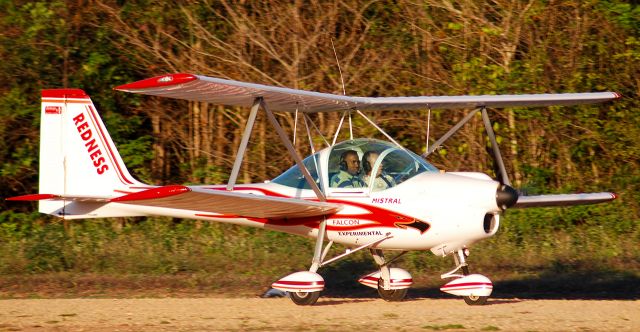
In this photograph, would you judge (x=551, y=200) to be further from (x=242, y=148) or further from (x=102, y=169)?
(x=102, y=169)

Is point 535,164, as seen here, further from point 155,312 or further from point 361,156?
point 155,312

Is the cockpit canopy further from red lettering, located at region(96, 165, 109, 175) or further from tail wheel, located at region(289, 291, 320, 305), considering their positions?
red lettering, located at region(96, 165, 109, 175)

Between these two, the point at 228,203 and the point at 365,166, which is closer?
the point at 228,203

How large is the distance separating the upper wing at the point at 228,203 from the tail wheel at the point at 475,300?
1.61 m

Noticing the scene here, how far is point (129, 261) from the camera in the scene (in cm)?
1373

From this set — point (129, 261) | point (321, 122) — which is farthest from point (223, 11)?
point (129, 261)

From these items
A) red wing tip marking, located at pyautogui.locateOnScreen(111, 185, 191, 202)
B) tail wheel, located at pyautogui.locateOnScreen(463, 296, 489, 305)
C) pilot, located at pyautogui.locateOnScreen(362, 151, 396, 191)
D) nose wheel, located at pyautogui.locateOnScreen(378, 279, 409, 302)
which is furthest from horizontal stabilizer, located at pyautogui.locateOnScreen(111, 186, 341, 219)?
tail wheel, located at pyautogui.locateOnScreen(463, 296, 489, 305)

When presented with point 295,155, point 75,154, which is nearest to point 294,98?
point 295,155

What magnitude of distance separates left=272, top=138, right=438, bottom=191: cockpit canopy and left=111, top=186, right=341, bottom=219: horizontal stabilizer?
13.1 inches

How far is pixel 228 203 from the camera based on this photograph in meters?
10.0

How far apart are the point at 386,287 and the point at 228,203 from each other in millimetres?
1959

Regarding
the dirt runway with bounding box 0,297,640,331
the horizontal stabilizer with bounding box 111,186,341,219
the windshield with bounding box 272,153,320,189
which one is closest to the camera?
the dirt runway with bounding box 0,297,640,331

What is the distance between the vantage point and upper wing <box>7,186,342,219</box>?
29.5 feet

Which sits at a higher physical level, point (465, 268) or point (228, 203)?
point (228, 203)
